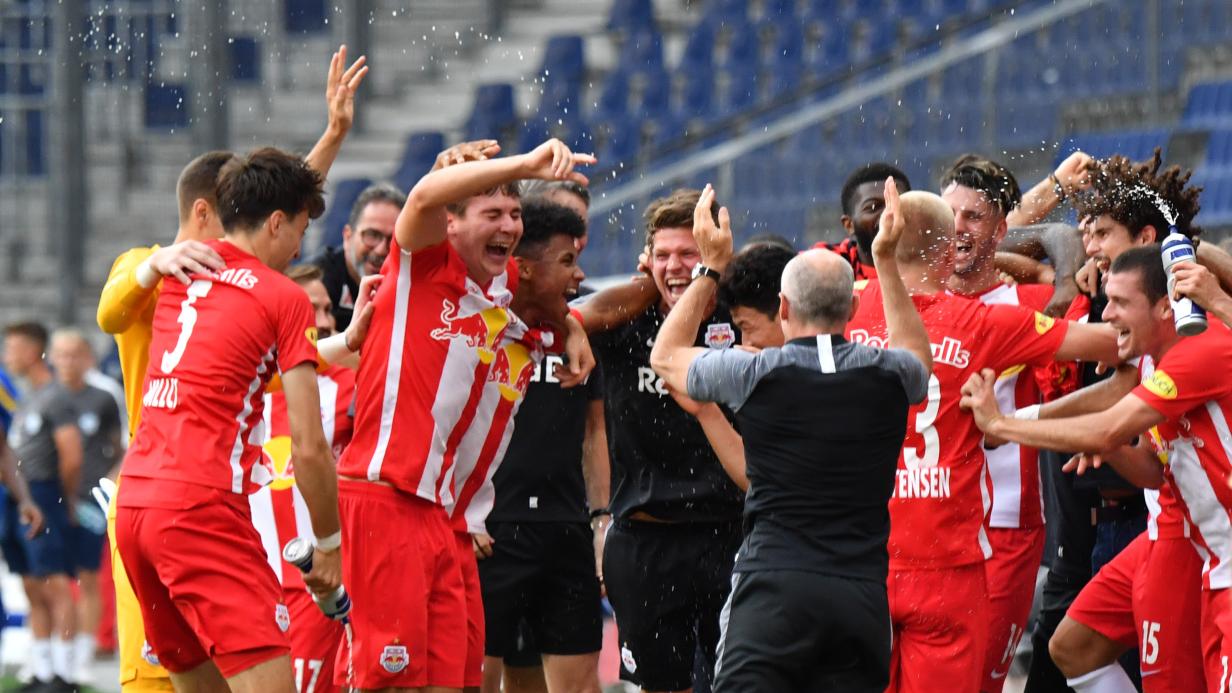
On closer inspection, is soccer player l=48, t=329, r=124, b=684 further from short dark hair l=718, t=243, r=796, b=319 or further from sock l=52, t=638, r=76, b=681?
short dark hair l=718, t=243, r=796, b=319

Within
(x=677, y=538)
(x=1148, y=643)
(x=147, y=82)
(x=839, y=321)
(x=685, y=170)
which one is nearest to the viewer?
(x=839, y=321)

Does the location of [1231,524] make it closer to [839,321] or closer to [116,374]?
[839,321]

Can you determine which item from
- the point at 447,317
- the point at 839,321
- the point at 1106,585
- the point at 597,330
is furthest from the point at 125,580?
the point at 1106,585

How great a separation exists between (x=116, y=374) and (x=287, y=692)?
421 inches

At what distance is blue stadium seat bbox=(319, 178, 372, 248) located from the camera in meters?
18.4

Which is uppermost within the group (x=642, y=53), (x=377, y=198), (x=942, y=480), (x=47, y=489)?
(x=642, y=53)

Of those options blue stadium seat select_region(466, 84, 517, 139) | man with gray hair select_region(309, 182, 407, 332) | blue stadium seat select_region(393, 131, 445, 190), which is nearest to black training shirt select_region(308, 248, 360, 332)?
man with gray hair select_region(309, 182, 407, 332)

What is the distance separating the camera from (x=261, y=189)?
652cm

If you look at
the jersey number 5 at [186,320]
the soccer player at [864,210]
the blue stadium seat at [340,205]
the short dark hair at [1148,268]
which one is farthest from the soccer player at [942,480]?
the blue stadium seat at [340,205]

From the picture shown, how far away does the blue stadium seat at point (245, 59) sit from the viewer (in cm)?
2041

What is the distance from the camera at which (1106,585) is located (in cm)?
721

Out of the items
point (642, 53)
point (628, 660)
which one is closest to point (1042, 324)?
point (628, 660)

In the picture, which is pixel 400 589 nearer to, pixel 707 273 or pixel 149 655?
pixel 149 655

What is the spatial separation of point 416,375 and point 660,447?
4.40ft
